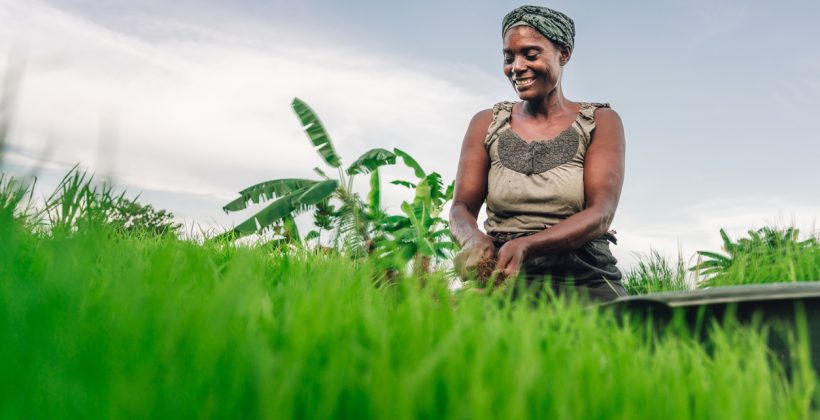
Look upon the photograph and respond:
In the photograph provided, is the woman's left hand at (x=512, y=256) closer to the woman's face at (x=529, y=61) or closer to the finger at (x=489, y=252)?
the finger at (x=489, y=252)

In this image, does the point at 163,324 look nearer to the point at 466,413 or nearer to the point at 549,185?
the point at 466,413

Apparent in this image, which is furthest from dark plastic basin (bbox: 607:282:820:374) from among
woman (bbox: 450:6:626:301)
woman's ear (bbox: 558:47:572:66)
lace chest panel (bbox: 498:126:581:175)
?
woman's ear (bbox: 558:47:572:66)

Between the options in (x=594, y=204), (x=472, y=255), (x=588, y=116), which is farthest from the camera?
(x=588, y=116)

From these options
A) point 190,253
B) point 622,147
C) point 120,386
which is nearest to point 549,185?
point 622,147

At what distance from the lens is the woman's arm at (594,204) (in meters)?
2.76

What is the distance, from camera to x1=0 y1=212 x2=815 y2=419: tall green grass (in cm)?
101

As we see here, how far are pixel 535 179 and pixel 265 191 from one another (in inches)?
353

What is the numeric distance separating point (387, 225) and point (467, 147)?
8741mm

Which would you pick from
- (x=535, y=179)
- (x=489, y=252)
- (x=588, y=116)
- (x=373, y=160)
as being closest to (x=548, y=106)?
(x=588, y=116)

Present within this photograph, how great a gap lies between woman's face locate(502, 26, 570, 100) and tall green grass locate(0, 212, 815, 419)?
1780mm

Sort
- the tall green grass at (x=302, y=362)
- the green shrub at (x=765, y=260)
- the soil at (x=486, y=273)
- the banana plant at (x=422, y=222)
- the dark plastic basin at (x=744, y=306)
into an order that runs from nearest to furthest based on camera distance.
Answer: the tall green grass at (x=302, y=362) → the dark plastic basin at (x=744, y=306) → the soil at (x=486, y=273) → the green shrub at (x=765, y=260) → the banana plant at (x=422, y=222)

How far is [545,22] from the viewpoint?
3.30 meters

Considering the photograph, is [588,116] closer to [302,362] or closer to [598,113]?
[598,113]

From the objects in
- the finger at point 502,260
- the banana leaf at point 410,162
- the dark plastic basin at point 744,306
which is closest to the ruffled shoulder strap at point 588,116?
the finger at point 502,260
